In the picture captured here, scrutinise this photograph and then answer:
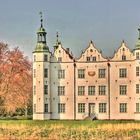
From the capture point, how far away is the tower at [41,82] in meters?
73.7

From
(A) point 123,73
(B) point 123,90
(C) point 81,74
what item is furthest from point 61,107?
(A) point 123,73

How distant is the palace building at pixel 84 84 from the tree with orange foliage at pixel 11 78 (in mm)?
2240

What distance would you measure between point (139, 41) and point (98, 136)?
28398 mm

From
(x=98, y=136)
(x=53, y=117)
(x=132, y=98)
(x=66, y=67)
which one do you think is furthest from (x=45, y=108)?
(x=98, y=136)

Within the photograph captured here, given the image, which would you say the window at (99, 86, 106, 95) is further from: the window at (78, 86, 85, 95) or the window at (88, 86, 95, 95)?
the window at (78, 86, 85, 95)

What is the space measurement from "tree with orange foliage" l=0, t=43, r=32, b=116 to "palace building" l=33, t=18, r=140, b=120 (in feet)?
7.35

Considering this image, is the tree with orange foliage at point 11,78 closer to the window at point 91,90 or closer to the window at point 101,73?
the window at point 91,90

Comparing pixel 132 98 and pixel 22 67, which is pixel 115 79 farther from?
pixel 22 67

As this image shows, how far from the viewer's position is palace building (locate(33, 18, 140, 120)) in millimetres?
73625

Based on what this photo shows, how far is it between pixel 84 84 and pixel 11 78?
1023 centimetres

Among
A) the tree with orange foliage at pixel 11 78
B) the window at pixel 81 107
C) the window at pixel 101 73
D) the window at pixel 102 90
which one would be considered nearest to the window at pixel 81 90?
the window at pixel 81 107

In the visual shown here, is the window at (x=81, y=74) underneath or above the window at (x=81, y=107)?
above

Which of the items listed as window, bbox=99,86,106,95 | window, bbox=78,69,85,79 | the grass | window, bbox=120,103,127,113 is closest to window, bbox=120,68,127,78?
window, bbox=99,86,106,95

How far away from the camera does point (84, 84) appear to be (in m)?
74.6
